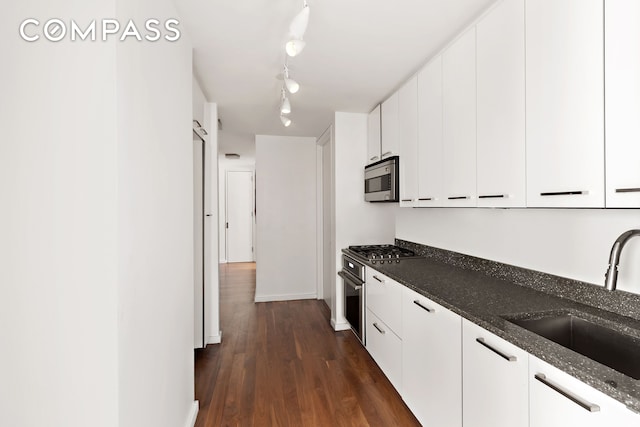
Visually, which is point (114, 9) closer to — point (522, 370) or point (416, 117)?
point (522, 370)

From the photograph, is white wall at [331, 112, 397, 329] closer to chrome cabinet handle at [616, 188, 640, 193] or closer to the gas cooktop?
the gas cooktop

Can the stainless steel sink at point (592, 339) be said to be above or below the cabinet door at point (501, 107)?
below

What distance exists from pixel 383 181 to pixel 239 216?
5.53 m

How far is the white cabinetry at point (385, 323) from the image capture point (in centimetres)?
214

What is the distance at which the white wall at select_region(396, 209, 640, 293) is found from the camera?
133cm

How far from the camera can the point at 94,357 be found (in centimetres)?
94

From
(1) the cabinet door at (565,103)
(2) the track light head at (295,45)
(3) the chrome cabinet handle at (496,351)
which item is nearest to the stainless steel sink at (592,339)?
(3) the chrome cabinet handle at (496,351)

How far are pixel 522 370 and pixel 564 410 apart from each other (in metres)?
0.16

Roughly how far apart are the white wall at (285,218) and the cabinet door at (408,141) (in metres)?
2.21

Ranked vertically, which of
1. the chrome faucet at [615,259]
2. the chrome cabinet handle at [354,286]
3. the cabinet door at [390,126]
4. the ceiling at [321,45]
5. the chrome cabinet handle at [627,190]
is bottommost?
the chrome cabinet handle at [354,286]

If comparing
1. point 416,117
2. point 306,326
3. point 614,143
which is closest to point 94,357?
point 614,143

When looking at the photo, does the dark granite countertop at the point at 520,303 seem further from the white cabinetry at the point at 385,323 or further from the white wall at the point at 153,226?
the white wall at the point at 153,226

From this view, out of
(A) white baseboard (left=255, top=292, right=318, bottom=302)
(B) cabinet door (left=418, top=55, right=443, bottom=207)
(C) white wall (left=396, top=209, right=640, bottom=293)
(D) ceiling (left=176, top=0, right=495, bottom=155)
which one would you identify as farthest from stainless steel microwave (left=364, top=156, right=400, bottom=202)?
(A) white baseboard (left=255, top=292, right=318, bottom=302)

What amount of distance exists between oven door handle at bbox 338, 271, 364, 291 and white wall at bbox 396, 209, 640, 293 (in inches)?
33.0
